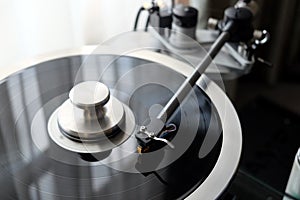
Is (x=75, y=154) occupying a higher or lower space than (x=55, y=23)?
lower

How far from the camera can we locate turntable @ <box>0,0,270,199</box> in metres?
0.64

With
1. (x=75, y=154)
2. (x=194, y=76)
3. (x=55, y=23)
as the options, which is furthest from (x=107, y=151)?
(x=55, y=23)

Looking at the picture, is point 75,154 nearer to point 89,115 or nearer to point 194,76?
point 89,115

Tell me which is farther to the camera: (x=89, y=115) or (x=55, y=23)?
(x=55, y=23)

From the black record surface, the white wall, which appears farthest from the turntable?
the white wall

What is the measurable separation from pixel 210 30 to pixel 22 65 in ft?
1.38

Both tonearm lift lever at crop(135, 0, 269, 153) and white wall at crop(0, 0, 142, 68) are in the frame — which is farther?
white wall at crop(0, 0, 142, 68)

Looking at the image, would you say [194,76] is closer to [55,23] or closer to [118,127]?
[118,127]

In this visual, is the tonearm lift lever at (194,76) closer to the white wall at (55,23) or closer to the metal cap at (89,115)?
the metal cap at (89,115)

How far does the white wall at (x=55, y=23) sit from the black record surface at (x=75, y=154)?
137 mm

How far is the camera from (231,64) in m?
0.90

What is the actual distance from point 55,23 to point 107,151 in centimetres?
43

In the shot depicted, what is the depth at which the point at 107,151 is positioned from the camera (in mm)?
700

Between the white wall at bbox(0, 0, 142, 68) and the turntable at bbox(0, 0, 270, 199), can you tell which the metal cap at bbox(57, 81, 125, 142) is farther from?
the white wall at bbox(0, 0, 142, 68)
